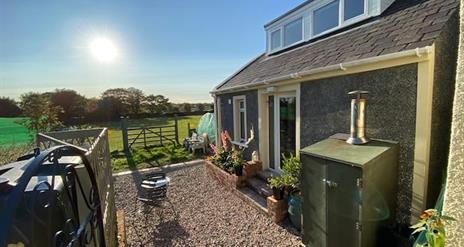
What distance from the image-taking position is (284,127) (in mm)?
6543

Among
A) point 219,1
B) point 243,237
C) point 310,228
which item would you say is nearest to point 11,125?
point 219,1

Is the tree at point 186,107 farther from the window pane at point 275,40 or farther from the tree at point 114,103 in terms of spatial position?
Result: the window pane at point 275,40

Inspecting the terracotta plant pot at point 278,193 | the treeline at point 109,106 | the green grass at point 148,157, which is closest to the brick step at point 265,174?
the terracotta plant pot at point 278,193

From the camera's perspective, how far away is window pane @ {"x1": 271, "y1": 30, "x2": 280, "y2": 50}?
8916 millimetres

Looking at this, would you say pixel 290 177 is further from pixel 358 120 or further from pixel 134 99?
pixel 134 99

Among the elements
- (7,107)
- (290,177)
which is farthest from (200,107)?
(290,177)

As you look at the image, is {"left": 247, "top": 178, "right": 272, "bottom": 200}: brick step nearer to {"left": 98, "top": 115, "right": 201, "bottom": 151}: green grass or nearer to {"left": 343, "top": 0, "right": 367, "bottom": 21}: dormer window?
{"left": 343, "top": 0, "right": 367, "bottom": 21}: dormer window

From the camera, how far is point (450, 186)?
8.13 feet

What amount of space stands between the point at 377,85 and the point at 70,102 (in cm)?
3458

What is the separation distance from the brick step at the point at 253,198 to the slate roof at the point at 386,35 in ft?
11.7

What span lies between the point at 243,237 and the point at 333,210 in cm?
203

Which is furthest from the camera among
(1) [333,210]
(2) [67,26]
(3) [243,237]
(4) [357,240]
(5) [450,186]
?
(2) [67,26]

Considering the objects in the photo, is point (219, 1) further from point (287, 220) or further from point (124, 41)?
point (287, 220)

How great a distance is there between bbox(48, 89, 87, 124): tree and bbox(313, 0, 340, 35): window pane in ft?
97.9
